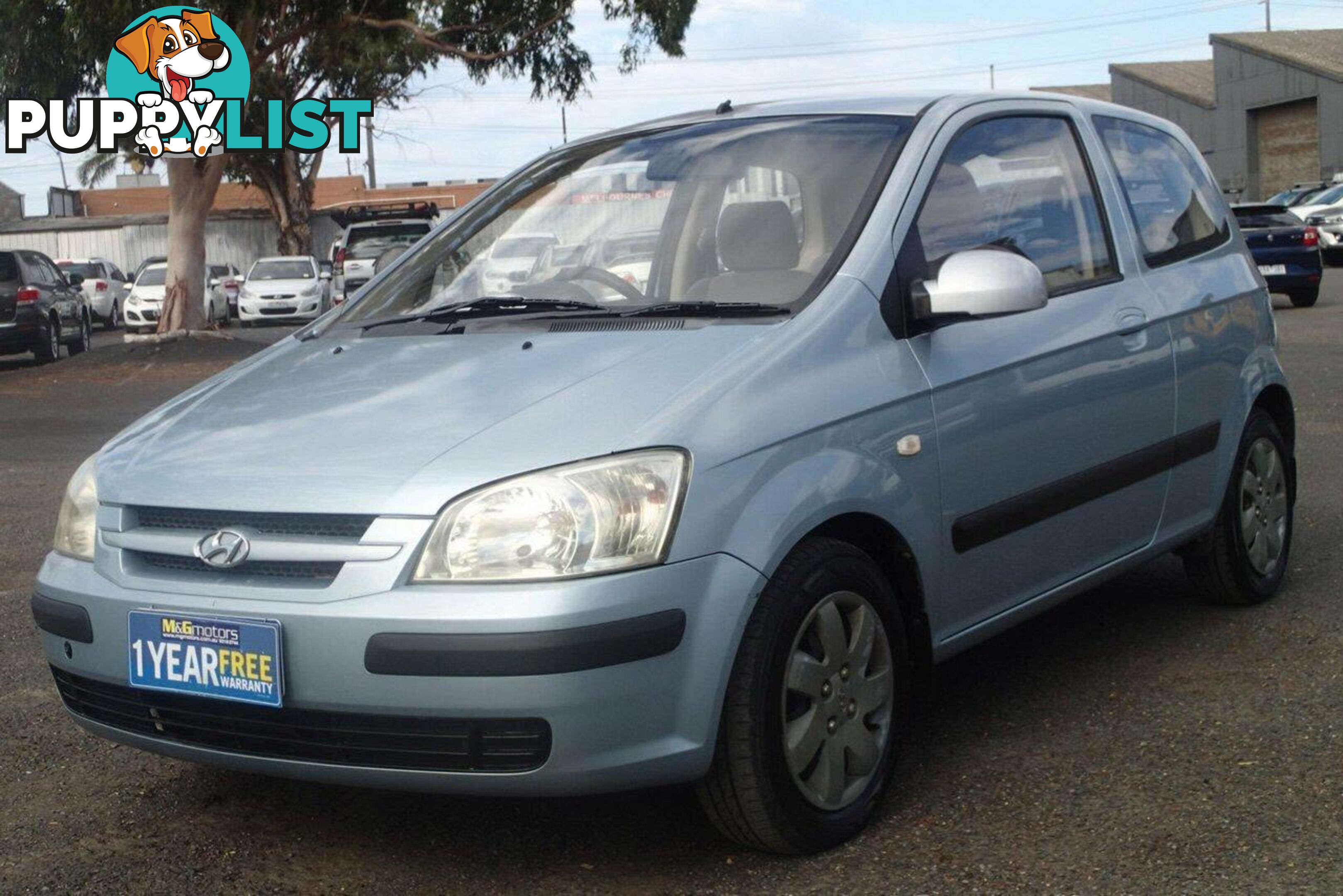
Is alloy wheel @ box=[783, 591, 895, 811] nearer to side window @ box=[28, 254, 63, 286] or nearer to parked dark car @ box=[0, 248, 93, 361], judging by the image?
parked dark car @ box=[0, 248, 93, 361]

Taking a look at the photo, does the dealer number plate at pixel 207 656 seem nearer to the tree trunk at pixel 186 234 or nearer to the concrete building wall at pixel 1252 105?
the tree trunk at pixel 186 234

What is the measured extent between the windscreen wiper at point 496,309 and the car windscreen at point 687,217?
0.10 ft

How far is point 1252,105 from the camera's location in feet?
174

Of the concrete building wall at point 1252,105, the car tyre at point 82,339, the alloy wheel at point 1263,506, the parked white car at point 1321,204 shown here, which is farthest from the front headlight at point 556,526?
the concrete building wall at point 1252,105

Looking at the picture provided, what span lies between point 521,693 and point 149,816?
1.29 m

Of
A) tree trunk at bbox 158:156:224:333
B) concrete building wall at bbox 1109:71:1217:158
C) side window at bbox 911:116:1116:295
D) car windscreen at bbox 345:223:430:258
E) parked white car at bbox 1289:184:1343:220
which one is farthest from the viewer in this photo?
concrete building wall at bbox 1109:71:1217:158

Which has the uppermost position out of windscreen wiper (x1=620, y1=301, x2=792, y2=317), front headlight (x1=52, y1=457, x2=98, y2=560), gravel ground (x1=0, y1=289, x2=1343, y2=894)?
windscreen wiper (x1=620, y1=301, x2=792, y2=317)

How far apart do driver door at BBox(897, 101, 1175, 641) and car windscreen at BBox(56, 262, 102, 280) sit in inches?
1384

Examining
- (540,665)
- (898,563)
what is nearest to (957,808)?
(898,563)

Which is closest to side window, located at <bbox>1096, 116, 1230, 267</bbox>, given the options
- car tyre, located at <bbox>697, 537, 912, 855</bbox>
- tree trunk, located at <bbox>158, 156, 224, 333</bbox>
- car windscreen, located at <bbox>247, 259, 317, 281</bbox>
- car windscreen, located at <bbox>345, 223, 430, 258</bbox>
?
car tyre, located at <bbox>697, 537, 912, 855</bbox>

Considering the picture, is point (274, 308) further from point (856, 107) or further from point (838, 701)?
point (838, 701)

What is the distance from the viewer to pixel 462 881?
3.37 meters

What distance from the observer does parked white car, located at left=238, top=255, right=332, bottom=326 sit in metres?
30.9

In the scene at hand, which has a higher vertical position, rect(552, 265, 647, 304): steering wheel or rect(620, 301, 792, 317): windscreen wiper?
rect(552, 265, 647, 304): steering wheel
